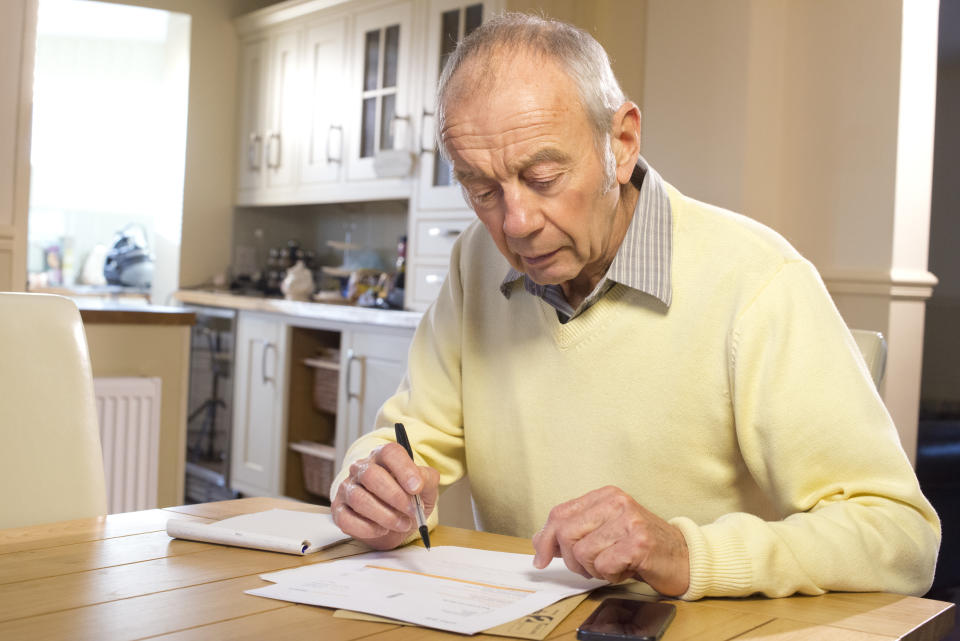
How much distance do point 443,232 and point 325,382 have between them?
0.90 metres

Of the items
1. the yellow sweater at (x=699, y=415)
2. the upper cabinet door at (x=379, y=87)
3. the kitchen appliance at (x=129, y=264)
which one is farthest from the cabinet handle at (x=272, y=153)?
the yellow sweater at (x=699, y=415)

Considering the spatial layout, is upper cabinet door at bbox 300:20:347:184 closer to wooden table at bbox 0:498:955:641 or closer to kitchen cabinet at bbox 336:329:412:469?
kitchen cabinet at bbox 336:329:412:469

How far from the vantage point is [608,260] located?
4.24ft

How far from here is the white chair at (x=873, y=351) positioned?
135 centimetres

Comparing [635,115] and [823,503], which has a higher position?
[635,115]

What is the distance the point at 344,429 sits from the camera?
4.07m

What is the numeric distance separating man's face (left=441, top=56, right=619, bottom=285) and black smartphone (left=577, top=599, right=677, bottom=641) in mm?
444

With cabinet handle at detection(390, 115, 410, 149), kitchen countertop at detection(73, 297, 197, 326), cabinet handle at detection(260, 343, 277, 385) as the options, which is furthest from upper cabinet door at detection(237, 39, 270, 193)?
kitchen countertop at detection(73, 297, 197, 326)

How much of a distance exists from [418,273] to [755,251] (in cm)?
295

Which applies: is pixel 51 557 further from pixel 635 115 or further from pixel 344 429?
pixel 344 429

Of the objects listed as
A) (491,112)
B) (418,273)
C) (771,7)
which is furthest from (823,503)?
(418,273)

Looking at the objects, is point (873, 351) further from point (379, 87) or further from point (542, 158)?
point (379, 87)

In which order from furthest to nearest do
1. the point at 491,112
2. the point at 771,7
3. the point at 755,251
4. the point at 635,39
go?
the point at 635,39 → the point at 771,7 → the point at 755,251 → the point at 491,112

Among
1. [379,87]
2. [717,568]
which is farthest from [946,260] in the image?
[717,568]
